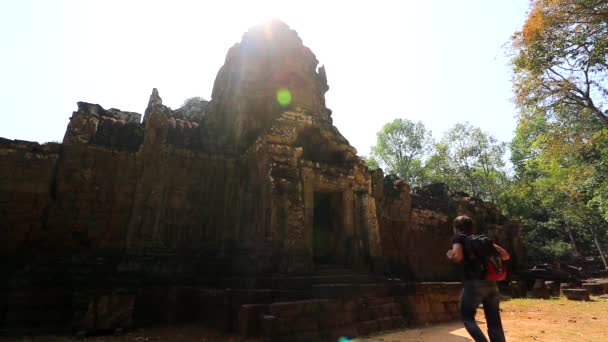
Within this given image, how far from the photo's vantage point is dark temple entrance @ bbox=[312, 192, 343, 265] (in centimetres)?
952

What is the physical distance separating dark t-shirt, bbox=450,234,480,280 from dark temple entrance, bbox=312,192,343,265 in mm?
5604

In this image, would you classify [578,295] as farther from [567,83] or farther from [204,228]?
[204,228]

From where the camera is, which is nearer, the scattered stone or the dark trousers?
the dark trousers

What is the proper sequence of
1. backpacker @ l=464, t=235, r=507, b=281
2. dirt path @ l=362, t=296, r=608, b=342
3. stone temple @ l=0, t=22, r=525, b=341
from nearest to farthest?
1. backpacker @ l=464, t=235, r=507, b=281
2. dirt path @ l=362, t=296, r=608, b=342
3. stone temple @ l=0, t=22, r=525, b=341

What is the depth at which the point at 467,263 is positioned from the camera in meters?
3.83

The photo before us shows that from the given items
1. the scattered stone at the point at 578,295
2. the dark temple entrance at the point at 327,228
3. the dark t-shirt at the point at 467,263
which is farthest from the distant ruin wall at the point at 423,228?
the dark t-shirt at the point at 467,263

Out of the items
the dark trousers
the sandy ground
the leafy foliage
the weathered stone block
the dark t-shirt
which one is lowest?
the sandy ground

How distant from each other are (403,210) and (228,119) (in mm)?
8463

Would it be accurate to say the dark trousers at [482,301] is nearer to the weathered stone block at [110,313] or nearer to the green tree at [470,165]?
the weathered stone block at [110,313]

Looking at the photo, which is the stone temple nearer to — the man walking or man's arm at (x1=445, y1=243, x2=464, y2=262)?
the man walking

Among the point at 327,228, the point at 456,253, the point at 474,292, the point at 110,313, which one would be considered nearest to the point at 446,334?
the point at 474,292

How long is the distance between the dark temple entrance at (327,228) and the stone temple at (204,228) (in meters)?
0.05

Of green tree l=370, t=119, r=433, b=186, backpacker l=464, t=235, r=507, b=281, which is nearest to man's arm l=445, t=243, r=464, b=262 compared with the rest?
backpacker l=464, t=235, r=507, b=281

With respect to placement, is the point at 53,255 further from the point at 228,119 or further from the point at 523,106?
the point at 523,106
